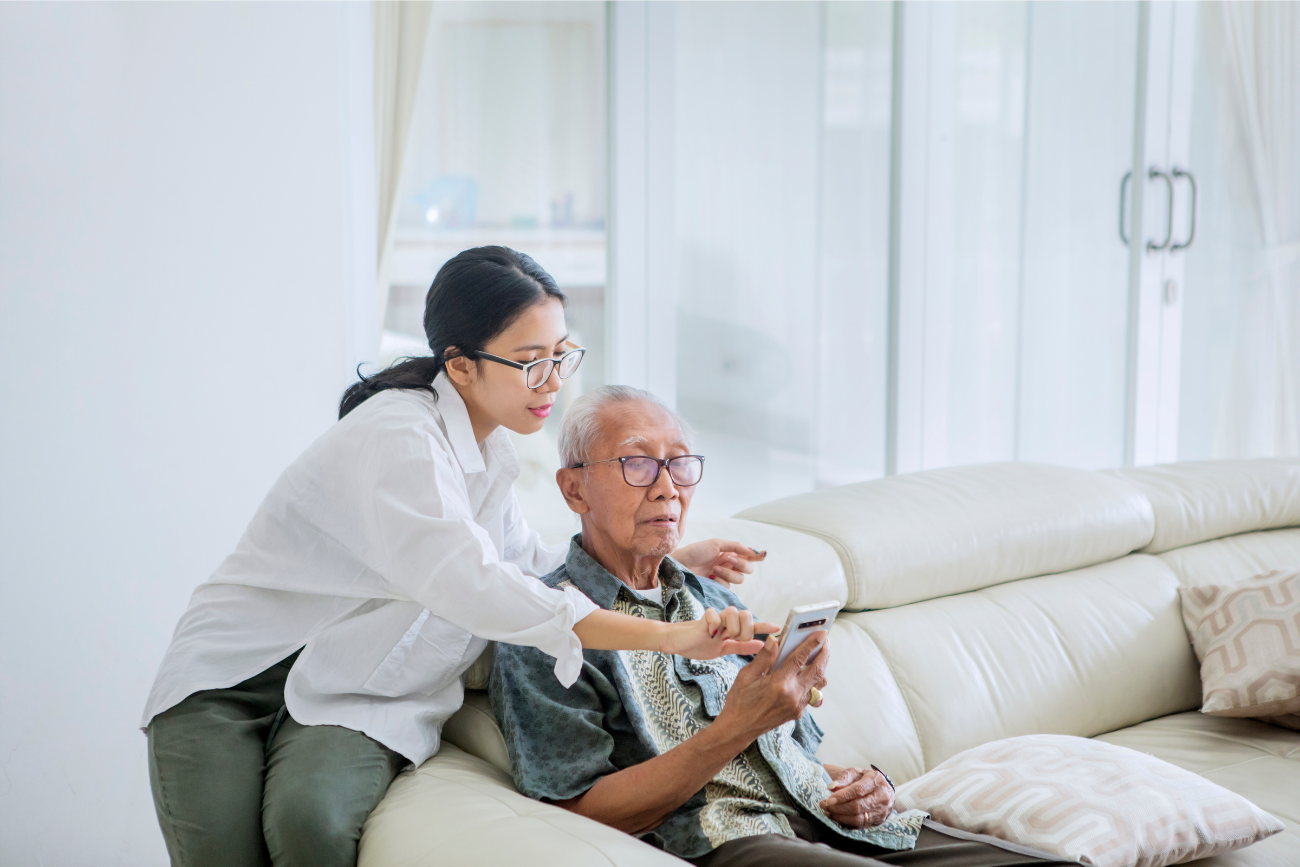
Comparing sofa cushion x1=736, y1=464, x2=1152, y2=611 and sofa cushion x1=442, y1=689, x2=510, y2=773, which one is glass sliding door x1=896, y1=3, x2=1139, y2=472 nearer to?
sofa cushion x1=736, y1=464, x2=1152, y2=611

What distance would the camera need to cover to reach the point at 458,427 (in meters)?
1.37

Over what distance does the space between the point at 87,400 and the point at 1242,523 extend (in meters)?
2.71

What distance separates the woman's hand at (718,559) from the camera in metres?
1.62

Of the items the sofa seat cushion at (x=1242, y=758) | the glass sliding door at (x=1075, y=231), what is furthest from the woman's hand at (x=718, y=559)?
the glass sliding door at (x=1075, y=231)

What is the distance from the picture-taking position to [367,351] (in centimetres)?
258

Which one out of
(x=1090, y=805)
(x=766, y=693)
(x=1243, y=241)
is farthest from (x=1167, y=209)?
(x=766, y=693)

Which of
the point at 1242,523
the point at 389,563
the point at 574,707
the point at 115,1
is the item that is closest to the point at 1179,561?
the point at 1242,523

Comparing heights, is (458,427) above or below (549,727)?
above

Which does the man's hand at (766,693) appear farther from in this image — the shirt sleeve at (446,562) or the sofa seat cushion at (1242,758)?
the sofa seat cushion at (1242,758)

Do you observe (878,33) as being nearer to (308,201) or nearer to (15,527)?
(308,201)

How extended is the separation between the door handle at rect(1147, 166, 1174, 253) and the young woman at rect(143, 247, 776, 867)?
3.12 meters

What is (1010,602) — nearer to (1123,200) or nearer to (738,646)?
(738,646)

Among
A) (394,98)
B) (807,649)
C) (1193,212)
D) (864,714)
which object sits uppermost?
(394,98)

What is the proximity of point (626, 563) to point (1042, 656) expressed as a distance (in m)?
1.07
